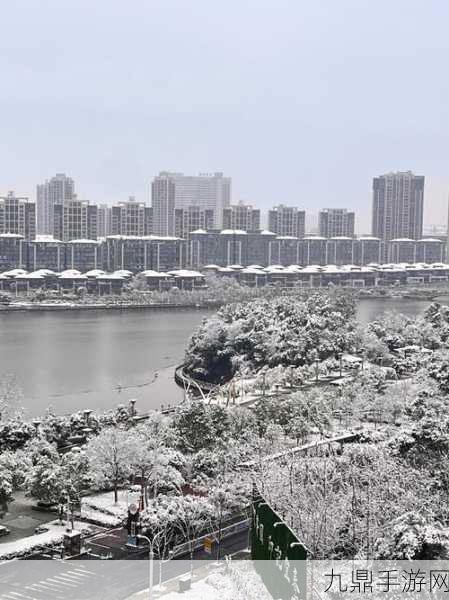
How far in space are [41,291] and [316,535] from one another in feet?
68.0

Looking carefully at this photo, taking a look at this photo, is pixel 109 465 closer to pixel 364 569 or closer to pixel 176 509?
pixel 176 509

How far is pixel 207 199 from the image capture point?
58.8 m

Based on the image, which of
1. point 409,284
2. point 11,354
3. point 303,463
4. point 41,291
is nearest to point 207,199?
point 409,284

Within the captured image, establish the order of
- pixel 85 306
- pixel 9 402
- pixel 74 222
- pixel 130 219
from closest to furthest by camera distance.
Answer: pixel 9 402, pixel 85 306, pixel 74 222, pixel 130 219

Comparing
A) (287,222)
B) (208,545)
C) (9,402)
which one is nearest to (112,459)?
(208,545)

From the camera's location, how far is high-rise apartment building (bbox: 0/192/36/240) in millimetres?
29016

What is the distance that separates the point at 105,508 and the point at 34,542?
0.64 meters

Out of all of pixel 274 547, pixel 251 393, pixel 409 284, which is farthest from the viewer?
pixel 409 284

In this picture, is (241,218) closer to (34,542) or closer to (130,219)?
(130,219)

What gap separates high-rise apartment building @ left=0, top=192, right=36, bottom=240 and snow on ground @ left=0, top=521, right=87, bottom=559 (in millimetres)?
25074

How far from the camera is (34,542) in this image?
4289 millimetres

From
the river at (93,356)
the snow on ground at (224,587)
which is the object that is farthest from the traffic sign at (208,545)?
the river at (93,356)

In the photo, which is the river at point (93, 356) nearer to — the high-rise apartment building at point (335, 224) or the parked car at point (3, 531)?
the parked car at point (3, 531)

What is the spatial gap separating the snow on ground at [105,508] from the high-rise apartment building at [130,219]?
27.7 metres
